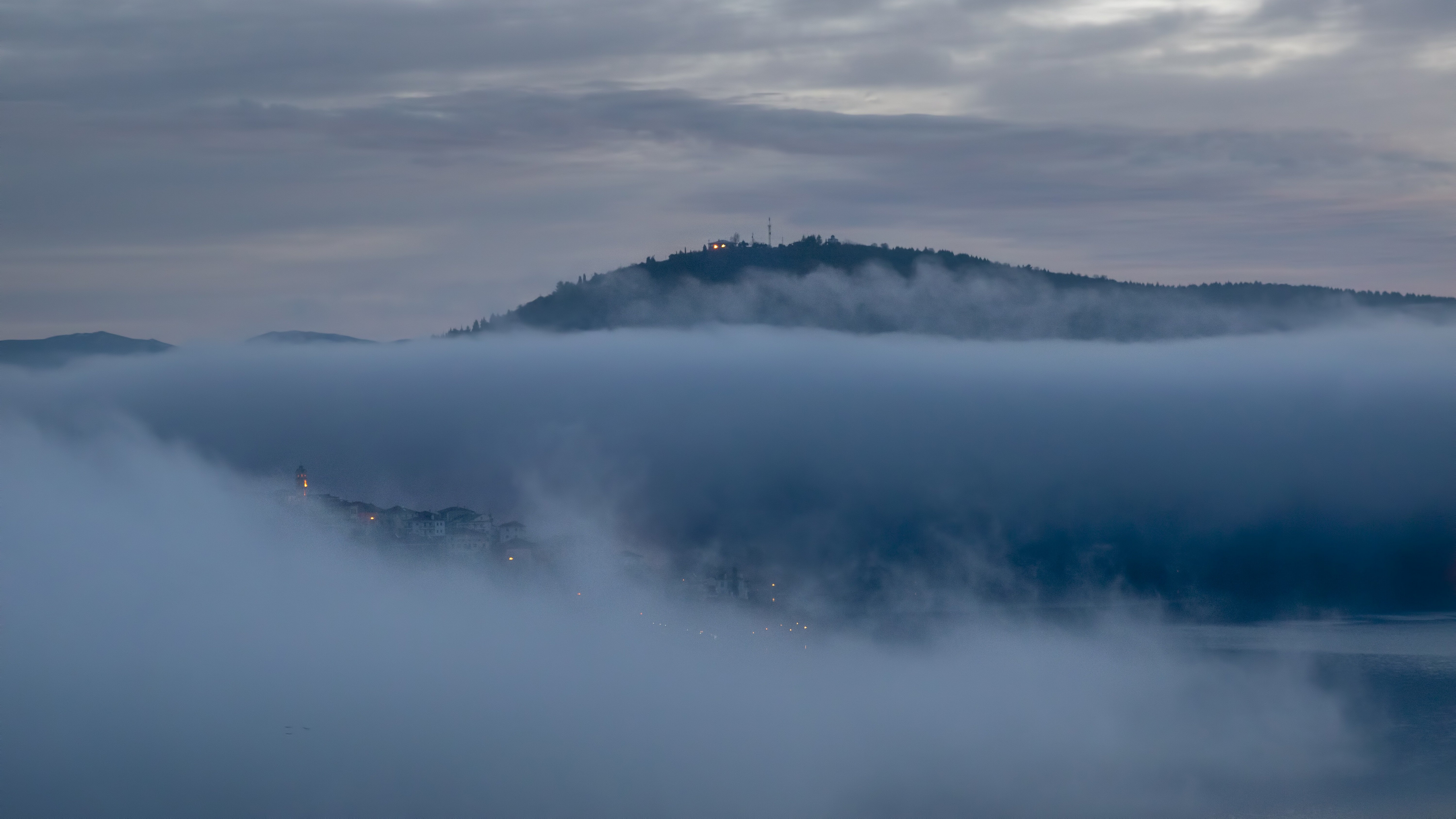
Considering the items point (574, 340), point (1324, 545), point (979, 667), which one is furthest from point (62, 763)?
point (1324, 545)

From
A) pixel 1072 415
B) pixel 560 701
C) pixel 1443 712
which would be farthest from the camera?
pixel 1072 415

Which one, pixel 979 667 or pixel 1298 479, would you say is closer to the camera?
pixel 979 667

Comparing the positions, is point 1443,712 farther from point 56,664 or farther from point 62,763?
point 56,664

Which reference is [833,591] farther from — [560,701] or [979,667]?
[560,701]

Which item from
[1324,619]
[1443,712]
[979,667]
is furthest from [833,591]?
[1443,712]

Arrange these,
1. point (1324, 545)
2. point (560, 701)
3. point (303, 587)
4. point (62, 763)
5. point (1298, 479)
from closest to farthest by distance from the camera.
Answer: point (62, 763), point (560, 701), point (303, 587), point (1324, 545), point (1298, 479)

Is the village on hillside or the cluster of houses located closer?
the cluster of houses

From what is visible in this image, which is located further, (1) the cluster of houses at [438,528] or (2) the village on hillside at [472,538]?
(2) the village on hillside at [472,538]

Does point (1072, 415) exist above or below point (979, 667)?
above
